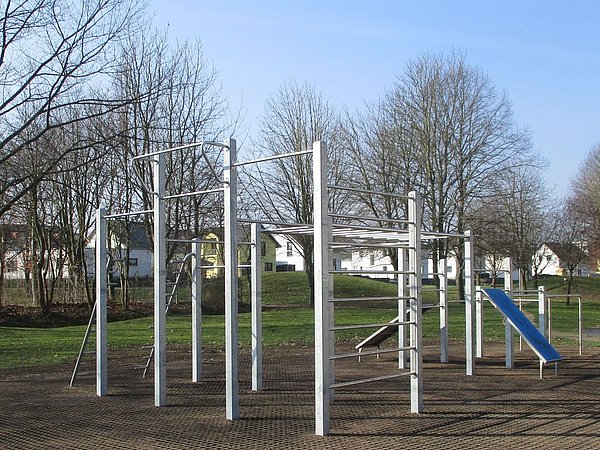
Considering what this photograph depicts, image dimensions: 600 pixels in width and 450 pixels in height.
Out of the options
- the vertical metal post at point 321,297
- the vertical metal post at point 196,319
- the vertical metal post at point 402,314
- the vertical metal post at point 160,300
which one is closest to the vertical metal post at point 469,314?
the vertical metal post at point 402,314

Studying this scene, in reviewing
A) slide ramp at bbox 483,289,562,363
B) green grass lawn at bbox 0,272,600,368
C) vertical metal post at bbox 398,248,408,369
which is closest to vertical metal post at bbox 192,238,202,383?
vertical metal post at bbox 398,248,408,369

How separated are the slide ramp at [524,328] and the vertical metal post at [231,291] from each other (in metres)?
4.69

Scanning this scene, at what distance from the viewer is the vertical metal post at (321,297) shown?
630cm

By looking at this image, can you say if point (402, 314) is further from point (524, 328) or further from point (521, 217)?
point (521, 217)

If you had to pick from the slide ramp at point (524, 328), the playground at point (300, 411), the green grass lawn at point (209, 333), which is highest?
the slide ramp at point (524, 328)

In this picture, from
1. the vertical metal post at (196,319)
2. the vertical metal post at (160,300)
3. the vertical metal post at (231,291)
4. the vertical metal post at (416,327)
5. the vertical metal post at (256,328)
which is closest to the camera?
the vertical metal post at (231,291)

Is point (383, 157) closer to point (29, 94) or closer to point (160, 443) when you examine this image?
point (29, 94)

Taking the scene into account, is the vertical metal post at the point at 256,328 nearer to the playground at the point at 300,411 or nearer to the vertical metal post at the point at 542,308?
the playground at the point at 300,411

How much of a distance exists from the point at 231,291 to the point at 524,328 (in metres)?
5.07

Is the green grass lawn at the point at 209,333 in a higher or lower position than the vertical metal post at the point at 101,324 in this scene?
lower

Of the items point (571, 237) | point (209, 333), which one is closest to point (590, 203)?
point (571, 237)

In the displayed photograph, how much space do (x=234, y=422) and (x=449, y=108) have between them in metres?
24.5

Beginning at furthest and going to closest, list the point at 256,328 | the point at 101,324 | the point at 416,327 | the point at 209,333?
1. the point at 209,333
2. the point at 256,328
3. the point at 101,324
4. the point at 416,327

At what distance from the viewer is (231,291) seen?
7031 millimetres
